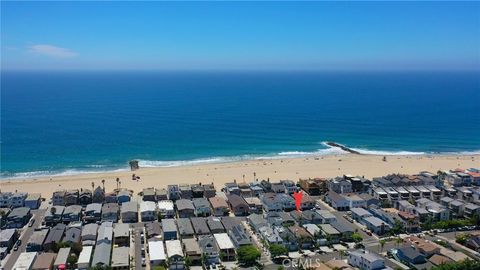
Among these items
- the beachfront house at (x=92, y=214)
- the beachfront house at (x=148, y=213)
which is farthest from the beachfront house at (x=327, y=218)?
the beachfront house at (x=92, y=214)

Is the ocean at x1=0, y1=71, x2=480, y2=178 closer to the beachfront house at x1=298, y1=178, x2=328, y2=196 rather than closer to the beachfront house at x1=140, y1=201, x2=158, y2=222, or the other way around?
the beachfront house at x1=298, y1=178, x2=328, y2=196

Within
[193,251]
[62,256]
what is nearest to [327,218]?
[193,251]

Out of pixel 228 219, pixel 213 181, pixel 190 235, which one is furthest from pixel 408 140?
pixel 190 235

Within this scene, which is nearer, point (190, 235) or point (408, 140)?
point (190, 235)

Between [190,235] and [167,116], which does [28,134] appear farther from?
[190,235]

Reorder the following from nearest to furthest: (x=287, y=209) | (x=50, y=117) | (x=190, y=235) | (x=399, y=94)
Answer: (x=190, y=235), (x=287, y=209), (x=50, y=117), (x=399, y=94)

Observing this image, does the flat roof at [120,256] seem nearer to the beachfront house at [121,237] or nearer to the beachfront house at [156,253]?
the beachfront house at [121,237]

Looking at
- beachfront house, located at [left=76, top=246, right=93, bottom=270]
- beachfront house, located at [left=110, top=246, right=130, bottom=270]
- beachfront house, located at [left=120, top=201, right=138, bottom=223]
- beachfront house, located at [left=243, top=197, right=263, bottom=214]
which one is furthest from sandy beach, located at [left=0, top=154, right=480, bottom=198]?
beachfront house, located at [left=110, top=246, right=130, bottom=270]

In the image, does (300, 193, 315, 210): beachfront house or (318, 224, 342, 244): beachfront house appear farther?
(300, 193, 315, 210): beachfront house
